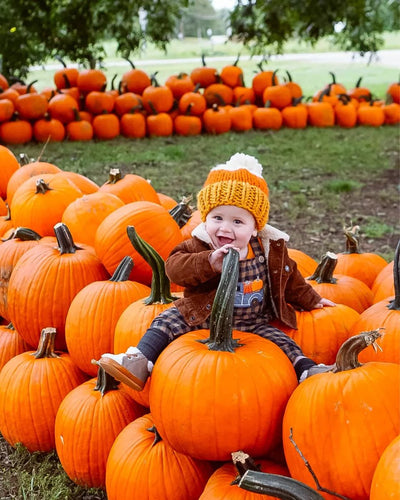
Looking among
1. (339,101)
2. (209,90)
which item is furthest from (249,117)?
(339,101)

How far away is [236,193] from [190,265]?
302 millimetres

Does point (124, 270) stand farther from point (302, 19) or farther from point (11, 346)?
point (302, 19)

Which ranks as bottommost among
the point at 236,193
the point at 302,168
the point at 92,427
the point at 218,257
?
the point at 302,168

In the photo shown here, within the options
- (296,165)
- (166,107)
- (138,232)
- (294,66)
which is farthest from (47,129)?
(294,66)

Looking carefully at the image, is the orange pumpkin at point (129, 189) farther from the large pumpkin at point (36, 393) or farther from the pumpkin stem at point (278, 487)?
the pumpkin stem at point (278, 487)

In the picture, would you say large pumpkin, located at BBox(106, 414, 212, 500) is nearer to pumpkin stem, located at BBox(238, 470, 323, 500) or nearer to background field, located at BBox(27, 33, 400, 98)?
pumpkin stem, located at BBox(238, 470, 323, 500)

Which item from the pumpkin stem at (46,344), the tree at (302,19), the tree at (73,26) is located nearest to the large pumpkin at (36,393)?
the pumpkin stem at (46,344)

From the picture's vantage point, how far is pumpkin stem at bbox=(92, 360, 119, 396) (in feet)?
8.53

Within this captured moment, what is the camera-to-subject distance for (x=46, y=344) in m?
2.89

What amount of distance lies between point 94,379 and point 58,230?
762mm

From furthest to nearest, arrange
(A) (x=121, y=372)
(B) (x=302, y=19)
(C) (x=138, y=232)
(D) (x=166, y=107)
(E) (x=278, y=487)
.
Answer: (B) (x=302, y=19)
(D) (x=166, y=107)
(C) (x=138, y=232)
(A) (x=121, y=372)
(E) (x=278, y=487)

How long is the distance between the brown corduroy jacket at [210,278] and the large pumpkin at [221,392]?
0.75 ft

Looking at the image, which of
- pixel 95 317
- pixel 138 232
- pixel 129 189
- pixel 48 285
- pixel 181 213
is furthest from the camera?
pixel 129 189

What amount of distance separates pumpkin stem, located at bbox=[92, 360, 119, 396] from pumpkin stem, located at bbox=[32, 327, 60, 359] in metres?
0.36
